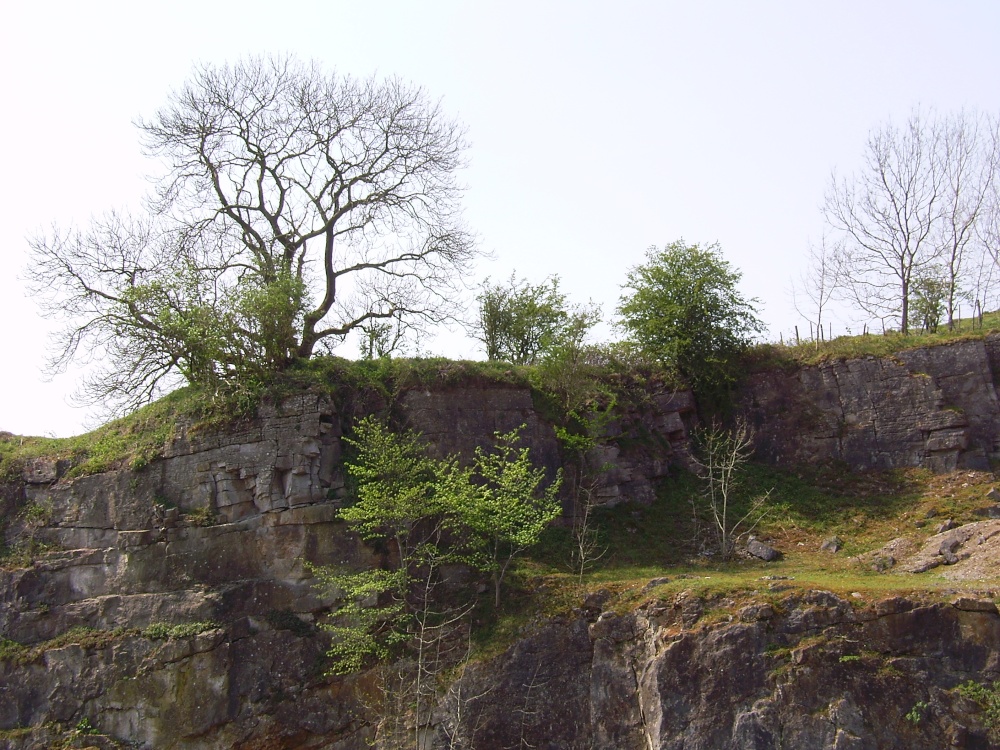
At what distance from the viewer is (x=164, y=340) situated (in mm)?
22141

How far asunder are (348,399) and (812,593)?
1183 cm

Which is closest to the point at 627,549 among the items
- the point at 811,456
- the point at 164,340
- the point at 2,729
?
the point at 811,456

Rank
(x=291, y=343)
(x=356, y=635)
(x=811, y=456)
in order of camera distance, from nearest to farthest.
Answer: (x=356, y=635)
(x=291, y=343)
(x=811, y=456)

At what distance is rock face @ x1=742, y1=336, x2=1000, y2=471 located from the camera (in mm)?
23469

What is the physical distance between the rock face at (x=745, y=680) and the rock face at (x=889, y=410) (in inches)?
314

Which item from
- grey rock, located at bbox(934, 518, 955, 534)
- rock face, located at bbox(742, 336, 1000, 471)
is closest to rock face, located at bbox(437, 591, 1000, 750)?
grey rock, located at bbox(934, 518, 955, 534)

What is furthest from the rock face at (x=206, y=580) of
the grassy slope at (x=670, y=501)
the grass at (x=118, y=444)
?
the grassy slope at (x=670, y=501)

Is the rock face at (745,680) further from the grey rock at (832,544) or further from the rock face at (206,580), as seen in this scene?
the grey rock at (832,544)

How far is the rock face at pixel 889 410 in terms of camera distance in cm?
2347

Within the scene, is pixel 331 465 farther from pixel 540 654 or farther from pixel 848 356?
pixel 848 356

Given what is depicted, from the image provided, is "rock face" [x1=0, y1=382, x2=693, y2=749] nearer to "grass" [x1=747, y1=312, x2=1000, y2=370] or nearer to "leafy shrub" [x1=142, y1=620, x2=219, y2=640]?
"leafy shrub" [x1=142, y1=620, x2=219, y2=640]

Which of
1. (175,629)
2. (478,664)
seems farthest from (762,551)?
(175,629)

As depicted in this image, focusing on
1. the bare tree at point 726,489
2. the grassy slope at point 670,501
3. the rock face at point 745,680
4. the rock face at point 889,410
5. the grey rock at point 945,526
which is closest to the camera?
the rock face at point 745,680

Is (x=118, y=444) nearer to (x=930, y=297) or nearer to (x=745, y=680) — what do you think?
(x=745, y=680)
